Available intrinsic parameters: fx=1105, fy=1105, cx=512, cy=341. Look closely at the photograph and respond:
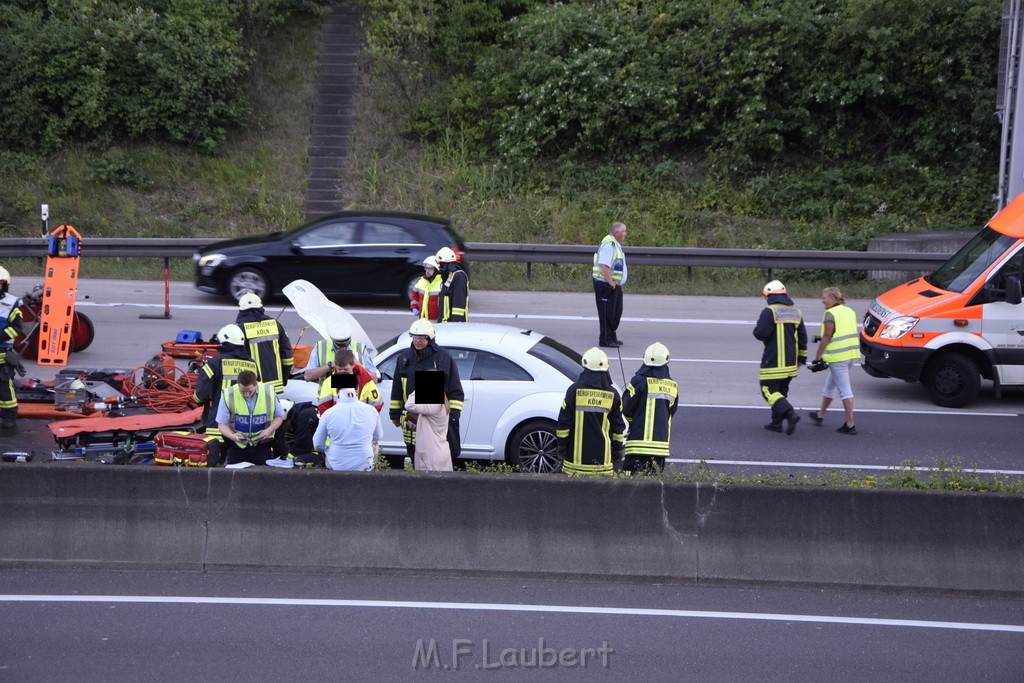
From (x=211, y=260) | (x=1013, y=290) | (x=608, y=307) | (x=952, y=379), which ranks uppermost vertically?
(x=211, y=260)

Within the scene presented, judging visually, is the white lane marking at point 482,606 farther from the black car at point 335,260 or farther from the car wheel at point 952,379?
the black car at point 335,260

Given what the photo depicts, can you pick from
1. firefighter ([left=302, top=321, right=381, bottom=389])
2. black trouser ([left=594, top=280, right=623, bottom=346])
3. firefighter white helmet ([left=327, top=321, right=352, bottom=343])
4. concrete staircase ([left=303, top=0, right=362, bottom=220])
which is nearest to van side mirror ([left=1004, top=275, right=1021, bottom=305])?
black trouser ([left=594, top=280, right=623, bottom=346])

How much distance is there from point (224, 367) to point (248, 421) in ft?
3.29

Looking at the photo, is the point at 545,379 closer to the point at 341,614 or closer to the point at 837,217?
the point at 341,614

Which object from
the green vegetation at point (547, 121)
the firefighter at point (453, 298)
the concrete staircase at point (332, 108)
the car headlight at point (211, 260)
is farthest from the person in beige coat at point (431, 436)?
the concrete staircase at point (332, 108)

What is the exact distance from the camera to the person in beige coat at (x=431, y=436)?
9.14 meters

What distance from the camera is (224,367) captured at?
1012 cm

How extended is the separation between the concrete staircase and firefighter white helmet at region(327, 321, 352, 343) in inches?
592

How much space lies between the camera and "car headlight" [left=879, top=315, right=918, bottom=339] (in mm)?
13242

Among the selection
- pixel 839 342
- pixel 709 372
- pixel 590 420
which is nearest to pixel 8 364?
pixel 590 420

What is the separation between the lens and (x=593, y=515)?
316 inches

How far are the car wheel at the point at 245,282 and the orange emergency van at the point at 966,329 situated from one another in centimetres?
980

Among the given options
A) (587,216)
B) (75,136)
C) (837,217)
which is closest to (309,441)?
(587,216)

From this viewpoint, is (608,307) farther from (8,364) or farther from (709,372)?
(8,364)
